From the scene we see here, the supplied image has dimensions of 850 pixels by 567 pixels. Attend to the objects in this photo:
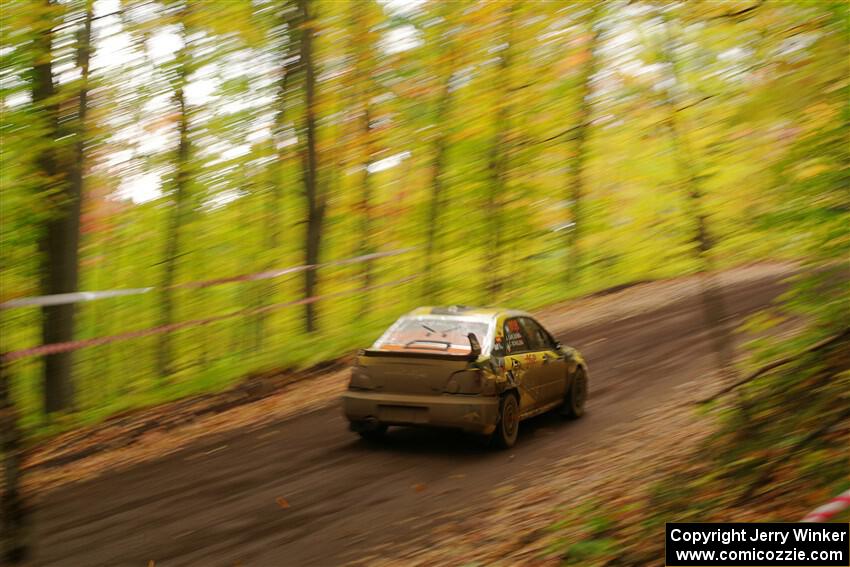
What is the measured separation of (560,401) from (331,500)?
173 inches

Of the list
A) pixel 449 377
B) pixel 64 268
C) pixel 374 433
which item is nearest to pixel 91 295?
pixel 374 433

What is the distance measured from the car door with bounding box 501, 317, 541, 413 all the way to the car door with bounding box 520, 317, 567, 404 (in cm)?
9

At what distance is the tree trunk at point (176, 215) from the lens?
17.8 meters

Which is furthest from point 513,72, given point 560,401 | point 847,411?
point 847,411

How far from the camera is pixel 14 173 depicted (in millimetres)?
10961

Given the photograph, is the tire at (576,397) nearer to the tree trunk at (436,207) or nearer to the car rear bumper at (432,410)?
the car rear bumper at (432,410)

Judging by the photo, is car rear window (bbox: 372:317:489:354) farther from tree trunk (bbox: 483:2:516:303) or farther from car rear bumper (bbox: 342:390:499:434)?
tree trunk (bbox: 483:2:516:303)

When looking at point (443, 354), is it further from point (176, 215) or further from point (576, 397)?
point (176, 215)

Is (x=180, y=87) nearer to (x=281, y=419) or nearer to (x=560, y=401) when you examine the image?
(x=281, y=419)

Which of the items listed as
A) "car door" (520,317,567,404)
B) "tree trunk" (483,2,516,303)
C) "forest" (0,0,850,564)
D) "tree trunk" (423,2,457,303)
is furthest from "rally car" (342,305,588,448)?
"tree trunk" (423,2,457,303)

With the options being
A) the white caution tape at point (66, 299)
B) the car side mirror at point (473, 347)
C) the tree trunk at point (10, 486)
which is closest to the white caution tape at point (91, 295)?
the white caution tape at point (66, 299)

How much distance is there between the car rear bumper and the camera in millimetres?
9828

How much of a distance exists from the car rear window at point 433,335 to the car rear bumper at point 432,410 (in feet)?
1.94

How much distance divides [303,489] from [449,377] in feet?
6.98
